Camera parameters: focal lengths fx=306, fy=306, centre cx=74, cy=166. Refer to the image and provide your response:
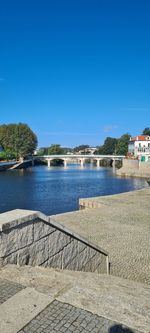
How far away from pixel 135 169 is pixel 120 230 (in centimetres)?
5508

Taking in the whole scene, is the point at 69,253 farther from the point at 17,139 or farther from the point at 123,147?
the point at 123,147

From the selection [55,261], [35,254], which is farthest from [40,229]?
[55,261]

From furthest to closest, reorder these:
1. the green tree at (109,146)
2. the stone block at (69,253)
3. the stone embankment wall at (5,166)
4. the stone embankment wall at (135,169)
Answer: the green tree at (109,146) < the stone embankment wall at (5,166) < the stone embankment wall at (135,169) < the stone block at (69,253)

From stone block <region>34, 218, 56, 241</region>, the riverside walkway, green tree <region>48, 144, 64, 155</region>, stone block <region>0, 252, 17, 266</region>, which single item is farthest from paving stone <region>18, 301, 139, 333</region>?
green tree <region>48, 144, 64, 155</region>

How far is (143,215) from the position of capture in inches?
573

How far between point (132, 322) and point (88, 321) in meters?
0.47

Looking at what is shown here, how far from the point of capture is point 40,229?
15.5 ft

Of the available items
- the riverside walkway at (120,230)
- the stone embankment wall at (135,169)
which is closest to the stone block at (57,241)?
the riverside walkway at (120,230)

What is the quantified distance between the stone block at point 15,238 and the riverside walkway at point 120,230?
3.86 m

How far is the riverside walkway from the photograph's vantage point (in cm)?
808

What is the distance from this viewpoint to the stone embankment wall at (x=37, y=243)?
417 centimetres

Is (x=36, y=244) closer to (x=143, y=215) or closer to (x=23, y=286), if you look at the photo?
(x=23, y=286)

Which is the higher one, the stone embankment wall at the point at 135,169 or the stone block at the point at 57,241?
the stone block at the point at 57,241

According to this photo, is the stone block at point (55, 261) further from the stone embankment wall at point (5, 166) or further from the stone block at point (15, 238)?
the stone embankment wall at point (5, 166)
